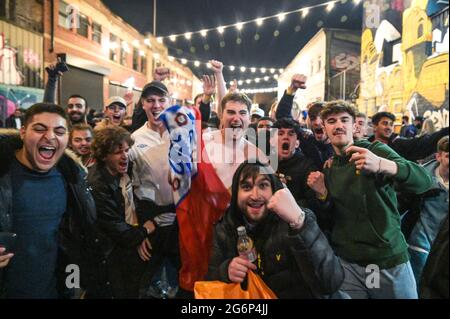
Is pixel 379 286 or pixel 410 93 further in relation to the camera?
pixel 410 93

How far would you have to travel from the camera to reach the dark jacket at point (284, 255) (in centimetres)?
168

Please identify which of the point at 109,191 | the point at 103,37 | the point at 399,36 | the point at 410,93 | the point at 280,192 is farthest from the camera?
the point at 103,37

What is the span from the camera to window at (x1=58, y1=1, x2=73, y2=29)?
12.7 meters

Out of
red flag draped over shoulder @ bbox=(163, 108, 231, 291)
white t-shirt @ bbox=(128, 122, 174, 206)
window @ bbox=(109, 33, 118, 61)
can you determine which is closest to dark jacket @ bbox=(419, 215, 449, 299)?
red flag draped over shoulder @ bbox=(163, 108, 231, 291)

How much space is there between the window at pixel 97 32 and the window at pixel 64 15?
2199 mm

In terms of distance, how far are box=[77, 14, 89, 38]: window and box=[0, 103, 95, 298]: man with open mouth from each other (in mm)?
14405

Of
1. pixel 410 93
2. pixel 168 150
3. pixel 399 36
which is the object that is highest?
pixel 399 36

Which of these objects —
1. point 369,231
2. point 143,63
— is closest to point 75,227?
point 369,231

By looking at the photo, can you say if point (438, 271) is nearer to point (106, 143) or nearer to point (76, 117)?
point (106, 143)

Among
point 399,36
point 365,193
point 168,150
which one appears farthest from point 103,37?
point 365,193

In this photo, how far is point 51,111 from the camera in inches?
77.4

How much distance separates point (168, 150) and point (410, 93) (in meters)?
10.4

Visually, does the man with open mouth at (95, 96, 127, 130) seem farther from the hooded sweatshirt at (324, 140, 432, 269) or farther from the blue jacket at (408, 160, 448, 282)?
the blue jacket at (408, 160, 448, 282)
